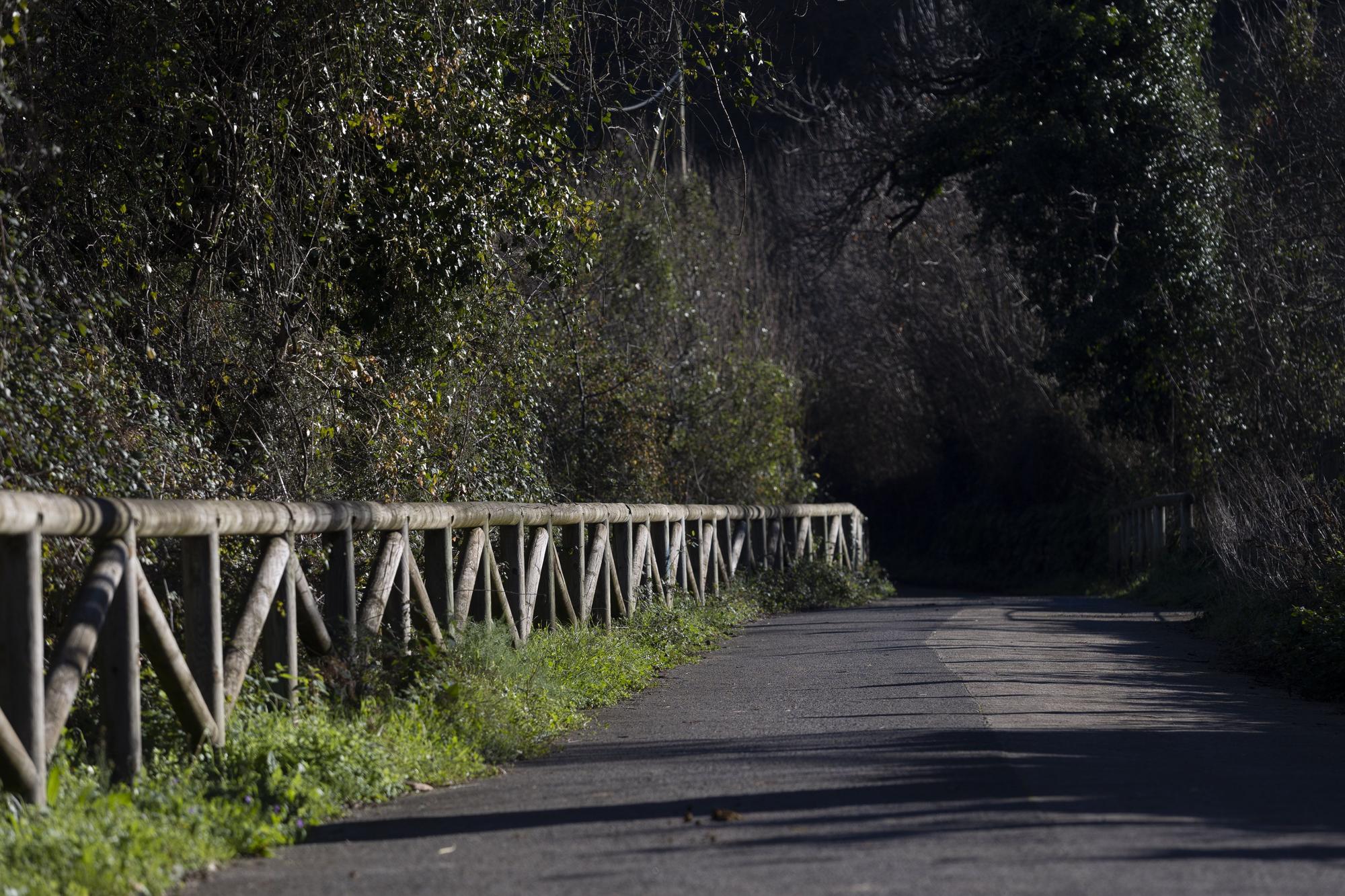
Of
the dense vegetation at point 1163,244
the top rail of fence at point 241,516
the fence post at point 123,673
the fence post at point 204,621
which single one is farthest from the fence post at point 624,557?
the fence post at point 123,673

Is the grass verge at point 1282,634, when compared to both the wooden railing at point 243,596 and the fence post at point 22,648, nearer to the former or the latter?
the wooden railing at point 243,596

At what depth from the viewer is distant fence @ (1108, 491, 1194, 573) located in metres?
24.3

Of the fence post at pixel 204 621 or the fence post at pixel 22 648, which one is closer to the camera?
the fence post at pixel 22 648

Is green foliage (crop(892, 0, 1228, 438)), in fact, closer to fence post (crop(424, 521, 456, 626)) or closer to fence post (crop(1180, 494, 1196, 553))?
fence post (crop(1180, 494, 1196, 553))

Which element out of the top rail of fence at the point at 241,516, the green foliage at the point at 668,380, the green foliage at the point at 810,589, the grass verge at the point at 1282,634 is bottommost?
the green foliage at the point at 810,589

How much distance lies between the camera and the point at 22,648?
5129mm

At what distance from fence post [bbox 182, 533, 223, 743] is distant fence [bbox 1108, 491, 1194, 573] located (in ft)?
65.4

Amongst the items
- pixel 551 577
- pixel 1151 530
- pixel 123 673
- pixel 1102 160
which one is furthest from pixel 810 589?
pixel 123 673

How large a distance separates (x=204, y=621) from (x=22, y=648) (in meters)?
1.34

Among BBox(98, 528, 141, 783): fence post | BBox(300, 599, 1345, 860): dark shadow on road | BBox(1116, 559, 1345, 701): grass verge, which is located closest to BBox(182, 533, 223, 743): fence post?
BBox(98, 528, 141, 783): fence post

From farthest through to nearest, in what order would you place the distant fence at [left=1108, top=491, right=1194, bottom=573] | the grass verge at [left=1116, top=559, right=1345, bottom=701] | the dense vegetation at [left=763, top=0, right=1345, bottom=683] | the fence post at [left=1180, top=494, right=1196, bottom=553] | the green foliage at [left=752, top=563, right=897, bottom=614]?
Result: the distant fence at [left=1108, top=491, right=1194, bottom=573]
the fence post at [left=1180, top=494, right=1196, bottom=553]
the green foliage at [left=752, top=563, right=897, bottom=614]
the dense vegetation at [left=763, top=0, right=1345, bottom=683]
the grass verge at [left=1116, top=559, right=1345, bottom=701]

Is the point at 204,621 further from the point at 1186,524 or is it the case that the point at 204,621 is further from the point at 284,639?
the point at 1186,524

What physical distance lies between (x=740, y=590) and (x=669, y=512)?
4.62 m

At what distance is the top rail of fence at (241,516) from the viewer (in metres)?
5.18
